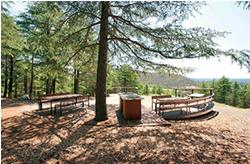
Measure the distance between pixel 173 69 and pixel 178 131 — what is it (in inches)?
101

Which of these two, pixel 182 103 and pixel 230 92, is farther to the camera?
pixel 230 92

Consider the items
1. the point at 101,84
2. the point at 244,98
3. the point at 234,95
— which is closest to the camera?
the point at 101,84

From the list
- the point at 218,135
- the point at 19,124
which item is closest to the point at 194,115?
the point at 218,135

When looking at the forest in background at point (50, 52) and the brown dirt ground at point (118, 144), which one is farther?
the forest in background at point (50, 52)

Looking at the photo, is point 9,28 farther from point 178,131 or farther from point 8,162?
point 178,131

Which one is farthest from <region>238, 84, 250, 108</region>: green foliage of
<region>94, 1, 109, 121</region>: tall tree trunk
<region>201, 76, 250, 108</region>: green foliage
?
<region>94, 1, 109, 121</region>: tall tree trunk

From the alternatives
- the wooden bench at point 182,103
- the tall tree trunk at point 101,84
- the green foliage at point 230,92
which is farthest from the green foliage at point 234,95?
the tall tree trunk at point 101,84

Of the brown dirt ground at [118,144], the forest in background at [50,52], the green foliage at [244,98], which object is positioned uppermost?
the forest in background at [50,52]

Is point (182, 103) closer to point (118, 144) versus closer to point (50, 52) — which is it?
point (118, 144)

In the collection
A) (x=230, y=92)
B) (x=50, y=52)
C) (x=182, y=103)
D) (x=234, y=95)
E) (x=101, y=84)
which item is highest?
(x=50, y=52)

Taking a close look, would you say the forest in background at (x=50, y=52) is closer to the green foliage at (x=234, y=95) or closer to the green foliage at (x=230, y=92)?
the green foliage at (x=230, y=92)

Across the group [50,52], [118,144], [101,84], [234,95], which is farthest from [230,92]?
[50,52]

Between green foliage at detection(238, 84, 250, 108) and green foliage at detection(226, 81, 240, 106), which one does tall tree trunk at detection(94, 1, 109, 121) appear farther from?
green foliage at detection(226, 81, 240, 106)

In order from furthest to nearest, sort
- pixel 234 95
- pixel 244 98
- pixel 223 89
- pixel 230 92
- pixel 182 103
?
pixel 230 92, pixel 234 95, pixel 223 89, pixel 244 98, pixel 182 103
